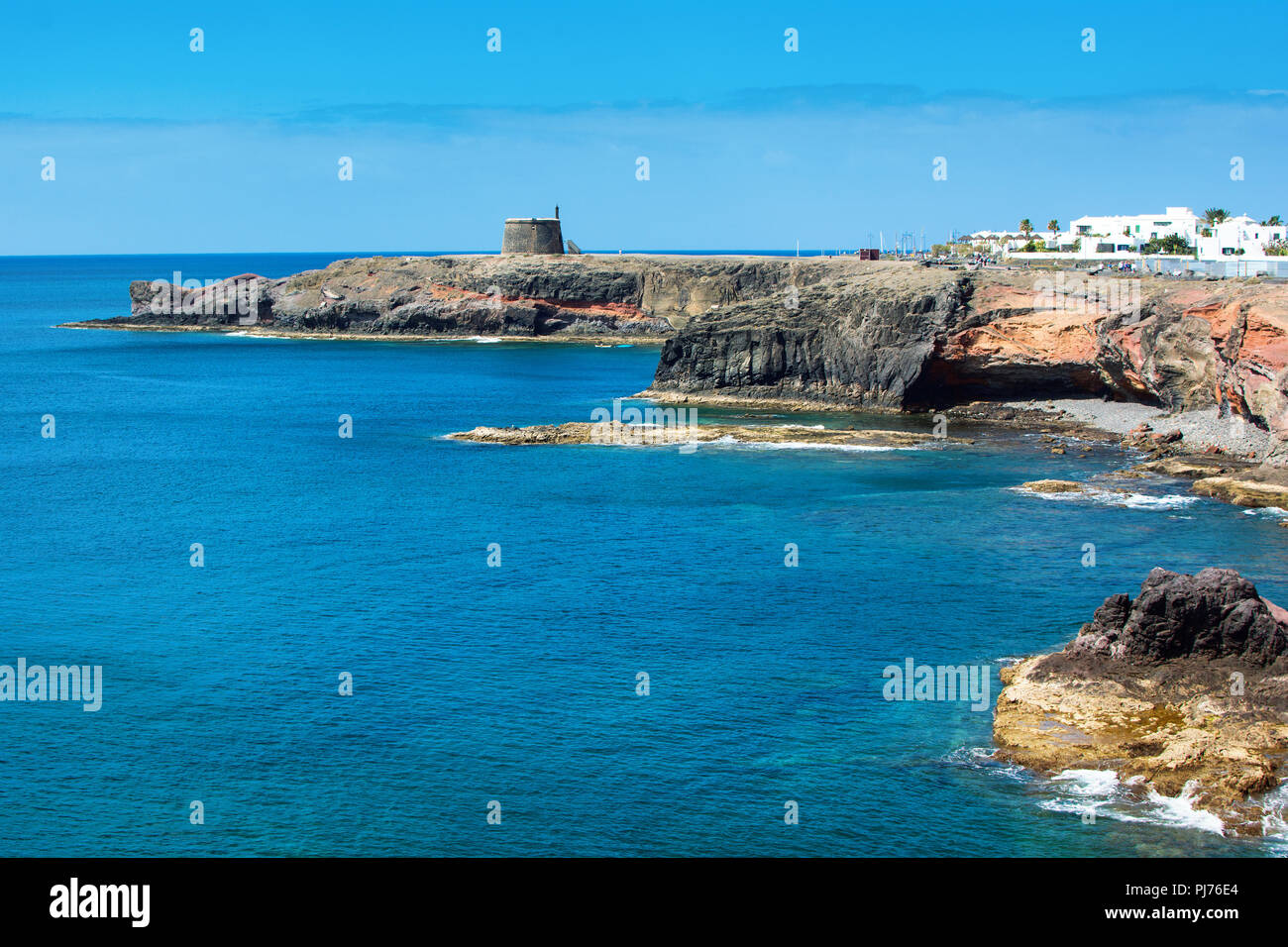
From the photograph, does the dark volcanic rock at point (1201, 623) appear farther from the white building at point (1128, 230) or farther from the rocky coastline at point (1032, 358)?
the white building at point (1128, 230)

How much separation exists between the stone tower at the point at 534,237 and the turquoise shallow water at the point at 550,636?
105 m

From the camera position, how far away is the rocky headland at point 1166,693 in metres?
29.7

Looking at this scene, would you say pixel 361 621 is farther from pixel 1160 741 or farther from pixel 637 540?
pixel 1160 741

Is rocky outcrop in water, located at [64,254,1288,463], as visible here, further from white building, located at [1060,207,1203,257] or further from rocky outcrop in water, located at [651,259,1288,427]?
white building, located at [1060,207,1203,257]

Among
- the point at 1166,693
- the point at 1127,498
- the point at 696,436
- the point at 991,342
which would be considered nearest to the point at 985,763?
the point at 1166,693

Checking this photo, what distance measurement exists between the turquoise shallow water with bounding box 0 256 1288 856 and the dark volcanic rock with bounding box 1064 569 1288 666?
4700 millimetres

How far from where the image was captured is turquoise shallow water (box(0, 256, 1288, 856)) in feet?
93.0

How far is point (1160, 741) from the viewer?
102 feet

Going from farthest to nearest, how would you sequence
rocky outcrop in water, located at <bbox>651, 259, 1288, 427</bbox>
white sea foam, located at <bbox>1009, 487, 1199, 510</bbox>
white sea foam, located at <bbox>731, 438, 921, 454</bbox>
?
white sea foam, located at <bbox>731, 438, 921, 454</bbox>
rocky outcrop in water, located at <bbox>651, 259, 1288, 427</bbox>
white sea foam, located at <bbox>1009, 487, 1199, 510</bbox>

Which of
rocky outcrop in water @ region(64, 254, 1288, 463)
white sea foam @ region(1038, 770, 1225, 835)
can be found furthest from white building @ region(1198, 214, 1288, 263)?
white sea foam @ region(1038, 770, 1225, 835)

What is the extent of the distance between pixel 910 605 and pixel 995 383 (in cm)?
4921

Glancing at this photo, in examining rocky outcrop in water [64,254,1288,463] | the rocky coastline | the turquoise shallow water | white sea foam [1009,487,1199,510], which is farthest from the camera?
rocky outcrop in water [64,254,1288,463]

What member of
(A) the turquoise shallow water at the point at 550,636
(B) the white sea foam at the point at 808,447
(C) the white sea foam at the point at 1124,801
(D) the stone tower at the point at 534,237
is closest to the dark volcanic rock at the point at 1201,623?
(A) the turquoise shallow water at the point at 550,636

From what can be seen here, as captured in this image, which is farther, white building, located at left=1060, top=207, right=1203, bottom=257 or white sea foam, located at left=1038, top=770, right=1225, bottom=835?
white building, located at left=1060, top=207, right=1203, bottom=257
